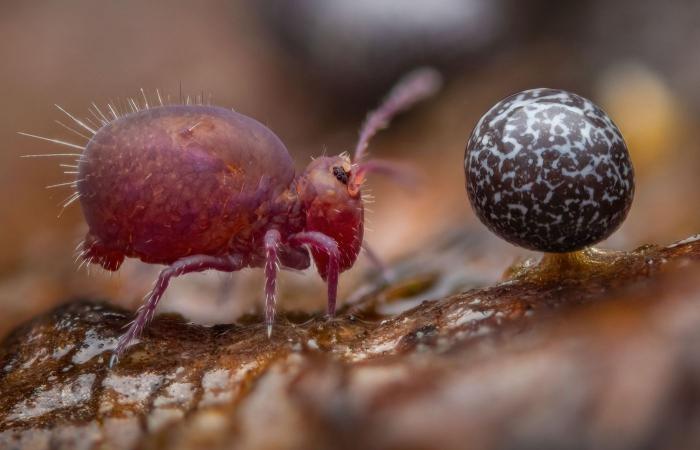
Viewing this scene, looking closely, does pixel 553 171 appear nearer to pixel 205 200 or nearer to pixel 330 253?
pixel 330 253

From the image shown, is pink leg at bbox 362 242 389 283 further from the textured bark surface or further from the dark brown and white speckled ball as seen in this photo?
the dark brown and white speckled ball

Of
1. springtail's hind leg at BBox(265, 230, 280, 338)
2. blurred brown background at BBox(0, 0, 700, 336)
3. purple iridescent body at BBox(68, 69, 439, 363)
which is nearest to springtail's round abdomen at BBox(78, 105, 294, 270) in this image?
purple iridescent body at BBox(68, 69, 439, 363)

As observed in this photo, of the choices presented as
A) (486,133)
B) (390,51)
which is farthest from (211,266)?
(390,51)

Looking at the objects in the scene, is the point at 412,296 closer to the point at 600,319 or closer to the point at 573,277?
the point at 573,277

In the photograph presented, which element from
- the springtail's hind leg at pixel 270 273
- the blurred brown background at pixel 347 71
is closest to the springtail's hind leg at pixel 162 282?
the springtail's hind leg at pixel 270 273

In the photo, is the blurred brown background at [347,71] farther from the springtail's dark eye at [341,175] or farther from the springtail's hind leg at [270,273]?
the springtail's hind leg at [270,273]

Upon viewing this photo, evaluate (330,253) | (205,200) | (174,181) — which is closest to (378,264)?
(330,253)
